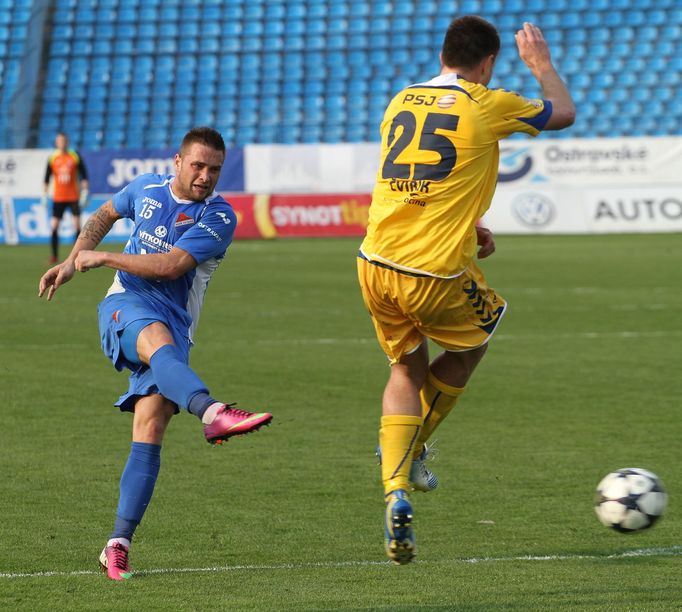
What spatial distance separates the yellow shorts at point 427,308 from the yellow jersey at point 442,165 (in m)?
0.06

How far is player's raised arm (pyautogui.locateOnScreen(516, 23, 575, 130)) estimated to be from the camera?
16.9 ft

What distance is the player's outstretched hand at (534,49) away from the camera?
524 centimetres

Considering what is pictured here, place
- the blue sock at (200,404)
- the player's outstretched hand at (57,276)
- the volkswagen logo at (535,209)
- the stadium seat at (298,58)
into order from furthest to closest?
the stadium seat at (298,58) → the volkswagen logo at (535,209) → the player's outstretched hand at (57,276) → the blue sock at (200,404)

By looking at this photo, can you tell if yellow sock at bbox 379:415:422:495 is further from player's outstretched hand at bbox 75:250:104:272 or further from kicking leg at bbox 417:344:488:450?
player's outstretched hand at bbox 75:250:104:272

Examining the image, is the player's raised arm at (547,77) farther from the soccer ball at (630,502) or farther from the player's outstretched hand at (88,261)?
the player's outstretched hand at (88,261)

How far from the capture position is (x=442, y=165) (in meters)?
5.04

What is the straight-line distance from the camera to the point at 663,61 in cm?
3181

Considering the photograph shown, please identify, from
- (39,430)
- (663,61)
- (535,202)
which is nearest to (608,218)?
(535,202)

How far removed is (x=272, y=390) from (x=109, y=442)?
2.10m

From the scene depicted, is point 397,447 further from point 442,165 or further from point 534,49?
point 534,49

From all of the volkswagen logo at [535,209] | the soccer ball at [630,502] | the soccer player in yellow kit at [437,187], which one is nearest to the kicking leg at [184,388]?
the soccer player in yellow kit at [437,187]

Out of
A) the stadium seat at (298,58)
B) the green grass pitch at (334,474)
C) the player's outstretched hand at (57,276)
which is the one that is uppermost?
the player's outstretched hand at (57,276)

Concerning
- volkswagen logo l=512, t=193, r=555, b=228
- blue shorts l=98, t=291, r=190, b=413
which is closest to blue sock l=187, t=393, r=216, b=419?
blue shorts l=98, t=291, r=190, b=413

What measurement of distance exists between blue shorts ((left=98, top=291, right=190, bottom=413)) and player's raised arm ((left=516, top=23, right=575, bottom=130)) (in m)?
1.72
